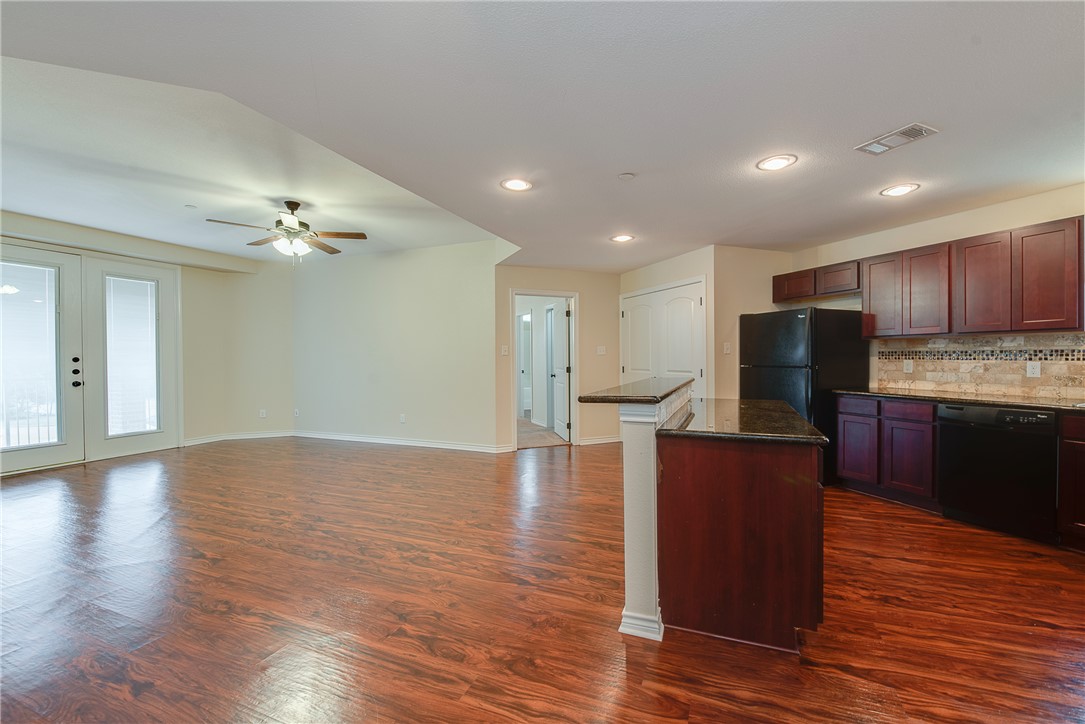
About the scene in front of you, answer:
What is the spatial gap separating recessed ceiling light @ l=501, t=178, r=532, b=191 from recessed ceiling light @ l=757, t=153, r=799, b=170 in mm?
1360

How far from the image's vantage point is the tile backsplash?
2.93 metres

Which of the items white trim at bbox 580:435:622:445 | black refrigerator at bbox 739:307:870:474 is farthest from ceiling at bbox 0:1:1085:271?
white trim at bbox 580:435:622:445

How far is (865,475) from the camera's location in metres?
3.55

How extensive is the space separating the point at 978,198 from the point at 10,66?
569 cm

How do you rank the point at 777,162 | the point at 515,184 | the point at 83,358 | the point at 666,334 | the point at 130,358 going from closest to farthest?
the point at 777,162, the point at 515,184, the point at 83,358, the point at 666,334, the point at 130,358

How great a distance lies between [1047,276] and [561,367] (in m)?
4.57

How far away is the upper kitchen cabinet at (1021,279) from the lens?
8.78 ft

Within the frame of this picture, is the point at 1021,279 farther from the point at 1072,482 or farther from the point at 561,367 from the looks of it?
the point at 561,367

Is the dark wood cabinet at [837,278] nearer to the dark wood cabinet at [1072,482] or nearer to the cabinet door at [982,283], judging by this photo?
the cabinet door at [982,283]

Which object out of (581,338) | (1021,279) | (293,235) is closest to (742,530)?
(1021,279)

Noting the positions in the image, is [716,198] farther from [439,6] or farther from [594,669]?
[594,669]

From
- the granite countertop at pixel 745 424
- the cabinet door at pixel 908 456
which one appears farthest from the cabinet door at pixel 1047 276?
the granite countertop at pixel 745 424

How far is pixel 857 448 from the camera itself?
11.8ft

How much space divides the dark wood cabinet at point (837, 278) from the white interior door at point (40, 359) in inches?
310
